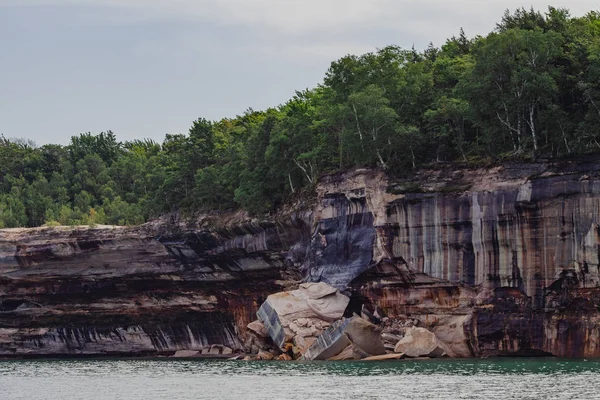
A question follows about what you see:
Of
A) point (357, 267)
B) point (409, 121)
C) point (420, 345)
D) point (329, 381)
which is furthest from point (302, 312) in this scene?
point (329, 381)

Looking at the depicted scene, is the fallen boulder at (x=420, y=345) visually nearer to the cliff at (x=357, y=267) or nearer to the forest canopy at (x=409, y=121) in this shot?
the cliff at (x=357, y=267)

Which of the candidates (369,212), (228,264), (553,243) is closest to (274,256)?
(228,264)

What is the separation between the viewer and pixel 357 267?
59875 millimetres

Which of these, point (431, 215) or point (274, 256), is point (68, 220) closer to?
point (274, 256)

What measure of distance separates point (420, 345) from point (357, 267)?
6.62 meters

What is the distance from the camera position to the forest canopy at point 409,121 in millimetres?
55562

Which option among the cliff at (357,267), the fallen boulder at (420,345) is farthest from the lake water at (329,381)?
the cliff at (357,267)

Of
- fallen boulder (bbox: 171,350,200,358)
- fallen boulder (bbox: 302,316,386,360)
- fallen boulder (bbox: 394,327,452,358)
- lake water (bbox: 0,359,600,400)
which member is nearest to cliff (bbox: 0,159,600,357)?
fallen boulder (bbox: 171,350,200,358)

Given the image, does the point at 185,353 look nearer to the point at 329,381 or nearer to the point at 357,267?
the point at 357,267

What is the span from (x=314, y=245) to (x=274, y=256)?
19.4 feet

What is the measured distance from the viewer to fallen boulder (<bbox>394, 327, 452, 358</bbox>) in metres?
55.1

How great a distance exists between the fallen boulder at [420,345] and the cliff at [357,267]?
1.37m

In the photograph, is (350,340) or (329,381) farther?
(350,340)

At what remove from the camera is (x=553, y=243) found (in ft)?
174
